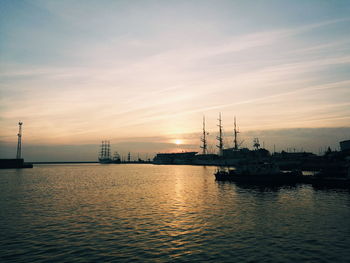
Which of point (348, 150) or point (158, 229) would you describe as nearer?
point (158, 229)

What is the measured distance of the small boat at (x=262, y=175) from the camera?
64.9 m

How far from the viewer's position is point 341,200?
38.6 metres

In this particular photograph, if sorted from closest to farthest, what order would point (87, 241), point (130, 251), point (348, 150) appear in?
point (130, 251) < point (87, 241) < point (348, 150)

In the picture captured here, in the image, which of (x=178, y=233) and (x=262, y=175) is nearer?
(x=178, y=233)

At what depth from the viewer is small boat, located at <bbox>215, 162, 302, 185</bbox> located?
64.9m

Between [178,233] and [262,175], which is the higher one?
[262,175]

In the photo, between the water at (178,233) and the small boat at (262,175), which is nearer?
the water at (178,233)

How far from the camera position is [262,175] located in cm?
6619

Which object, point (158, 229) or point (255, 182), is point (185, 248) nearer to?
point (158, 229)

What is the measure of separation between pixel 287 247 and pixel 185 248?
7951 mm

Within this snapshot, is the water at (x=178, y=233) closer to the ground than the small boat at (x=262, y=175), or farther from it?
closer to the ground

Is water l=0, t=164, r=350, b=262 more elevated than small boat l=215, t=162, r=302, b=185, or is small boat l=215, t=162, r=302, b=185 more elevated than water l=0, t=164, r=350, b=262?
small boat l=215, t=162, r=302, b=185

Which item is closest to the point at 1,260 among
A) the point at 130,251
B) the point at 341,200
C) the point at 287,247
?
the point at 130,251

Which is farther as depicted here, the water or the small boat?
the small boat
